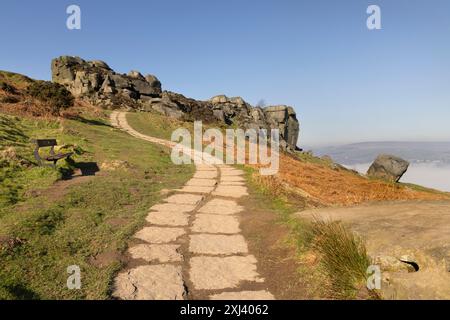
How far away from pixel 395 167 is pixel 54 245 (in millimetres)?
52028

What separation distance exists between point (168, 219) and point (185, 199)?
1.88 meters

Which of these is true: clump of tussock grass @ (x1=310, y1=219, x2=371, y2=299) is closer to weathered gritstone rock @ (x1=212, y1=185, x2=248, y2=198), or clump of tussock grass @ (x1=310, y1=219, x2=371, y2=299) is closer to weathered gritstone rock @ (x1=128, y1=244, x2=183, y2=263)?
weathered gritstone rock @ (x1=128, y1=244, x2=183, y2=263)

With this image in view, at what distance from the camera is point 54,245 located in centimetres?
567

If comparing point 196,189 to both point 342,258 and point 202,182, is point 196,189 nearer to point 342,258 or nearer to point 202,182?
point 202,182

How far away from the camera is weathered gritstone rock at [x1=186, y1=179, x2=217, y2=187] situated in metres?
11.5

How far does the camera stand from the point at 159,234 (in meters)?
6.60

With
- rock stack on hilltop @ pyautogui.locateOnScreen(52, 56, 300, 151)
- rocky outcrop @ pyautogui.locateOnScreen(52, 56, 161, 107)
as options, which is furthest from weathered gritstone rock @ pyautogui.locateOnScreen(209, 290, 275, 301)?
rocky outcrop @ pyautogui.locateOnScreen(52, 56, 161, 107)

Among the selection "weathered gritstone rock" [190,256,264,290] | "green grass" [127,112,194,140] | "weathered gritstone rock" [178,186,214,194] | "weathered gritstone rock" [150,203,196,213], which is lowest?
"weathered gritstone rock" [190,256,264,290]

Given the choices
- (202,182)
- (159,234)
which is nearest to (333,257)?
(159,234)

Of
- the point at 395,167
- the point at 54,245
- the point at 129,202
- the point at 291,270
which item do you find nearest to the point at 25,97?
the point at 129,202

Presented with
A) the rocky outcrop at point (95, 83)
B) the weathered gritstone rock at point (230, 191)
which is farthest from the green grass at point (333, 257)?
the rocky outcrop at point (95, 83)

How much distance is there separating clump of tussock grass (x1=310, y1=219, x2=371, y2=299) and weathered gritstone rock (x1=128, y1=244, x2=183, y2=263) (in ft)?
7.26
